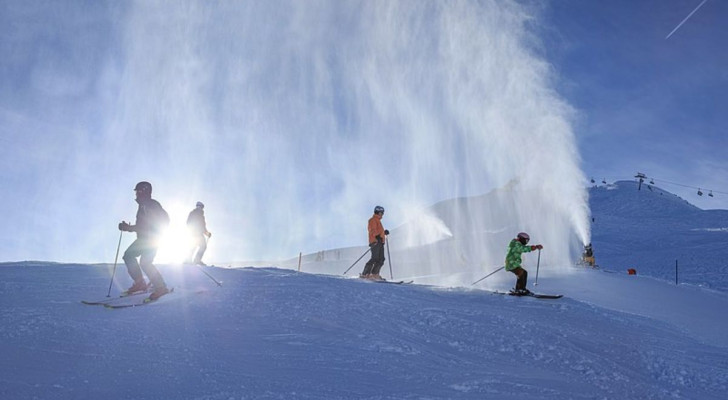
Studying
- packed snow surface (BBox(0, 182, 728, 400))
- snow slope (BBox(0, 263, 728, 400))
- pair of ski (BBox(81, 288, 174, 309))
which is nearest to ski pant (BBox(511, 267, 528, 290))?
packed snow surface (BBox(0, 182, 728, 400))

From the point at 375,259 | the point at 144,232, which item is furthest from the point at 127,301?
the point at 375,259

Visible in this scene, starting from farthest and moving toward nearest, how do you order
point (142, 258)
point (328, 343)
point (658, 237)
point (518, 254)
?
1. point (658, 237)
2. point (518, 254)
3. point (142, 258)
4. point (328, 343)

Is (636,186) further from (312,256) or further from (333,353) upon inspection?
(333,353)

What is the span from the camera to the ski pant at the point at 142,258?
9.58 m

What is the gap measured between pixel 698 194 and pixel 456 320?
11259 cm

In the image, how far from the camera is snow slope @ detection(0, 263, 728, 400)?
552 centimetres

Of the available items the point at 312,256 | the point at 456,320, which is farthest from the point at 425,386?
the point at 312,256

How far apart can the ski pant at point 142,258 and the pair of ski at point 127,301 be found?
0.33 metres

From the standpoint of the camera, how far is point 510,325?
8.59m

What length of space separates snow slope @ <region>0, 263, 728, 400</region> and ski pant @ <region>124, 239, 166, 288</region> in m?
0.61

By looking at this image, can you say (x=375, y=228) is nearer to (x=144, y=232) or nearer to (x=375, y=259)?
(x=375, y=259)

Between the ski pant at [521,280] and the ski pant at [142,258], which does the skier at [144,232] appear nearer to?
the ski pant at [142,258]

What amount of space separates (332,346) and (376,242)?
329 inches

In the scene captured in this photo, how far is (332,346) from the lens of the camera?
6926 mm
